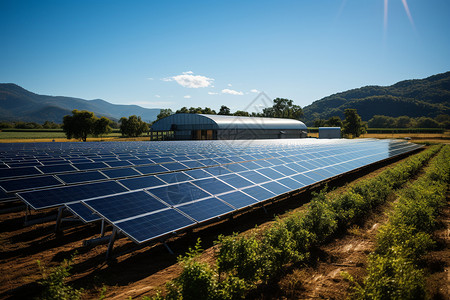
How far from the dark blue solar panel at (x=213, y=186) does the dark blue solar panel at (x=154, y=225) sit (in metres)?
2.64

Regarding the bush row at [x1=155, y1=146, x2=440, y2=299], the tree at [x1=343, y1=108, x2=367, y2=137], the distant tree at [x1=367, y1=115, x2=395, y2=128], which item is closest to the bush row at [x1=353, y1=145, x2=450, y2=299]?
the bush row at [x1=155, y1=146, x2=440, y2=299]

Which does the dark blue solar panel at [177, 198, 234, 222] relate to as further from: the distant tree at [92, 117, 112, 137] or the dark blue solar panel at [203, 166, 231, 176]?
the distant tree at [92, 117, 112, 137]

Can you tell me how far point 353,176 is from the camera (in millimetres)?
24766

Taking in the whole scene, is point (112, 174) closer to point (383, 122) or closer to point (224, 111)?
point (224, 111)

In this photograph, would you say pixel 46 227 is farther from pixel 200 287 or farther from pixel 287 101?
pixel 287 101

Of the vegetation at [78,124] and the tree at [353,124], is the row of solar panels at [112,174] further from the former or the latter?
the tree at [353,124]

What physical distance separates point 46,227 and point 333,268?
39.4ft

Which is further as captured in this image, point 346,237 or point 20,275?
point 346,237

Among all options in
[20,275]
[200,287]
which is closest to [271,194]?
[200,287]

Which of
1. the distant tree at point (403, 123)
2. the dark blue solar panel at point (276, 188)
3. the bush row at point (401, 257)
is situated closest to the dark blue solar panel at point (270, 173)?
the dark blue solar panel at point (276, 188)

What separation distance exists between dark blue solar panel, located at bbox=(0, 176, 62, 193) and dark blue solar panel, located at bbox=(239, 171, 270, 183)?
359 inches

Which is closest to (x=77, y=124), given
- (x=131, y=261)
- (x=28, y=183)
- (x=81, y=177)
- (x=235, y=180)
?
(x=81, y=177)

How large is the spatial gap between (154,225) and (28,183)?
7100mm

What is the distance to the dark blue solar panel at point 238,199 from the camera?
9.84 metres
